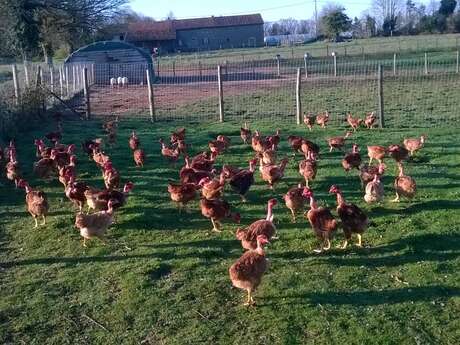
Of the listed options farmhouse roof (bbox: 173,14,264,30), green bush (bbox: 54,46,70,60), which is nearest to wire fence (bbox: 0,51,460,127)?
green bush (bbox: 54,46,70,60)

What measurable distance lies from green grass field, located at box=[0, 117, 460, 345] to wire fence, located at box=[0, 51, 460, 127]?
10.0 m

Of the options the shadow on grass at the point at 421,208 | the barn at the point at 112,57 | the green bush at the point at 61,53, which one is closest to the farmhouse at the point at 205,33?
the green bush at the point at 61,53

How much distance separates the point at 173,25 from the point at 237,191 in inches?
3070

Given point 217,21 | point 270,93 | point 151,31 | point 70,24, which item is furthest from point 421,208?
point 217,21

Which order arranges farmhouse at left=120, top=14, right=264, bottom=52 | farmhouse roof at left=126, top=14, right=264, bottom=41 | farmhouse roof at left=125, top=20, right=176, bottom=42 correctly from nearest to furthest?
1. farmhouse roof at left=125, top=20, right=176, bottom=42
2. farmhouse roof at left=126, top=14, right=264, bottom=41
3. farmhouse at left=120, top=14, right=264, bottom=52

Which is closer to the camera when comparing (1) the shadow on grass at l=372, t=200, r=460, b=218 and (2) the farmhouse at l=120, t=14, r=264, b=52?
(1) the shadow on grass at l=372, t=200, r=460, b=218

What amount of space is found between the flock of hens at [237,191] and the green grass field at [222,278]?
0.29m

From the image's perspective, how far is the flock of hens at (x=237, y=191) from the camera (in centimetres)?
789

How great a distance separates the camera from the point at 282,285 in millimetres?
7191

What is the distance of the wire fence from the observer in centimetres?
2116

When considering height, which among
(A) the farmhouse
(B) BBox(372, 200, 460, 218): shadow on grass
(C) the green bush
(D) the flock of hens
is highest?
(A) the farmhouse

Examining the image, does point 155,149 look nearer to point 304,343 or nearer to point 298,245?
point 298,245

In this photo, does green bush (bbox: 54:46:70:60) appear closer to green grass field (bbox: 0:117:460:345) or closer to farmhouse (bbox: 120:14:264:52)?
farmhouse (bbox: 120:14:264:52)

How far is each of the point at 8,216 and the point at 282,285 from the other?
5717mm
